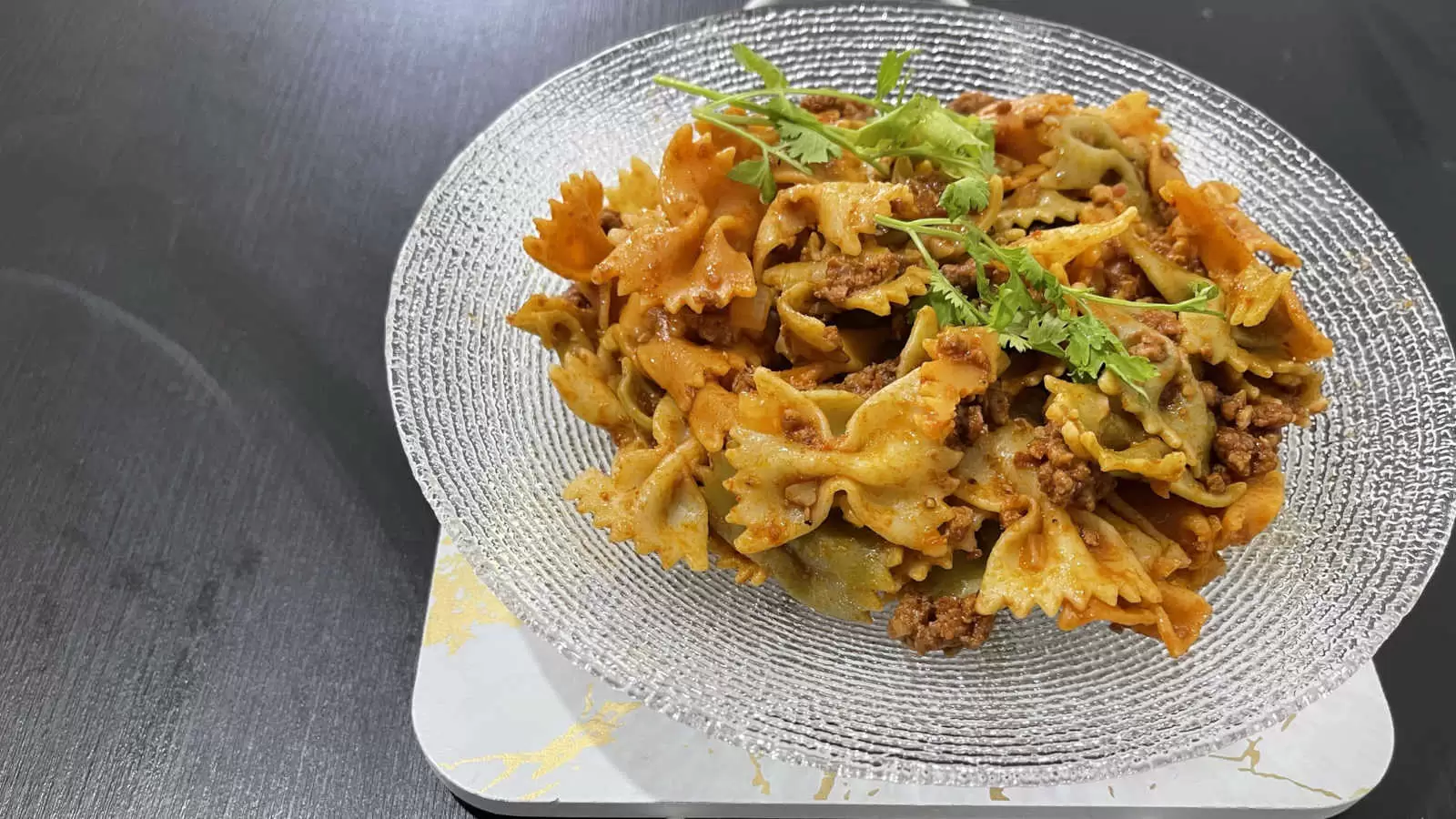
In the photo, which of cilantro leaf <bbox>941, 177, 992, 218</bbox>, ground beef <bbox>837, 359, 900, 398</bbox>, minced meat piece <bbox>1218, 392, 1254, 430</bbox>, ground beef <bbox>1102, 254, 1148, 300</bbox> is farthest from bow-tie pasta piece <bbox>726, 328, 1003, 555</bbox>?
minced meat piece <bbox>1218, 392, 1254, 430</bbox>

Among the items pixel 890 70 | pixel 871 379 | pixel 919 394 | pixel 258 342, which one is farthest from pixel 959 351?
pixel 258 342

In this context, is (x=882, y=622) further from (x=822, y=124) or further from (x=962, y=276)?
(x=822, y=124)

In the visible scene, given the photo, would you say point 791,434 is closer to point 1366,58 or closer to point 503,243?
point 503,243

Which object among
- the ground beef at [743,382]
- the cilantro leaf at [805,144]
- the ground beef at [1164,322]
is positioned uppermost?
the cilantro leaf at [805,144]

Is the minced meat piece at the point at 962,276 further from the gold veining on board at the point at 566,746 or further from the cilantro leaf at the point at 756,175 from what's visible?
the gold veining on board at the point at 566,746

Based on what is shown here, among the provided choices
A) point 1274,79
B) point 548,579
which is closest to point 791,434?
point 548,579

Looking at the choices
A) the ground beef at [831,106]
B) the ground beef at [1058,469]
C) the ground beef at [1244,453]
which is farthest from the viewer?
the ground beef at [831,106]

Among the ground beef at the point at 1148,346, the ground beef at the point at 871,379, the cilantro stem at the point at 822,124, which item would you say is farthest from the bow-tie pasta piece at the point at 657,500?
the ground beef at the point at 1148,346
